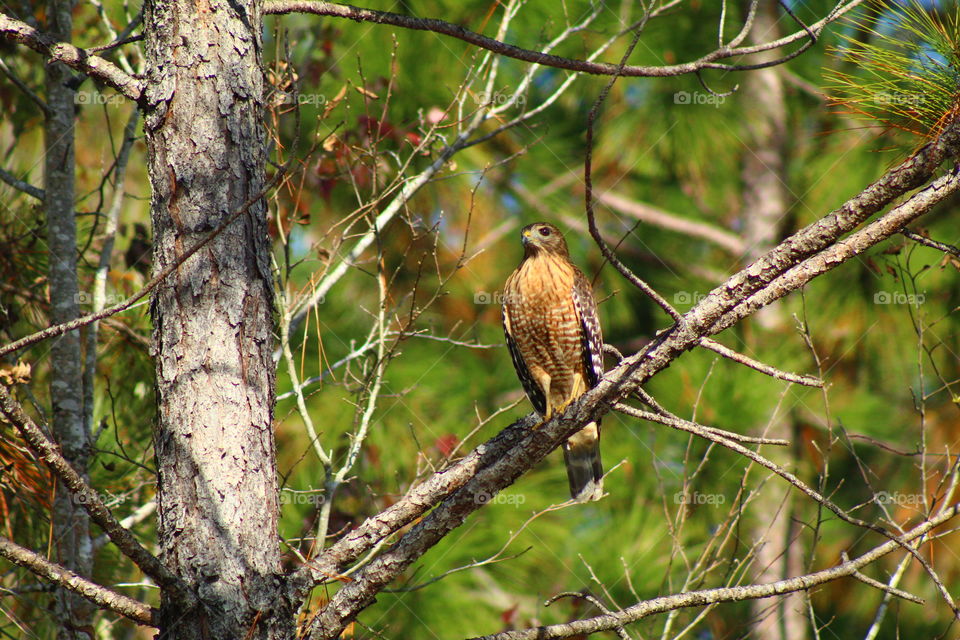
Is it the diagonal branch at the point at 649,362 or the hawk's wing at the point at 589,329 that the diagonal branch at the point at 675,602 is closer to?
the diagonal branch at the point at 649,362

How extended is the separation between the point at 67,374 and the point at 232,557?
1648 millimetres

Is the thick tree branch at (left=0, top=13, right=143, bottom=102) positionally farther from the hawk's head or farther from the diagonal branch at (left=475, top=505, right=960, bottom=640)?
the hawk's head

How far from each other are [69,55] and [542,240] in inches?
95.8

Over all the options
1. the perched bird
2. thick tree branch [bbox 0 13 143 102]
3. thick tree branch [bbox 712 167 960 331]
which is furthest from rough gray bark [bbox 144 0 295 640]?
the perched bird

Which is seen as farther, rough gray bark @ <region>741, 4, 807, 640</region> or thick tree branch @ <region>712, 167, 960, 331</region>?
rough gray bark @ <region>741, 4, 807, 640</region>

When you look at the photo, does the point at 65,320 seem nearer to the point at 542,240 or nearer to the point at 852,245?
the point at 542,240

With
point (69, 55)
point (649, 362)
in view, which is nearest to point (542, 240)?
point (649, 362)

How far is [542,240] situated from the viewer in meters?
4.29

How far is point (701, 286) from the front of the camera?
6.79 meters

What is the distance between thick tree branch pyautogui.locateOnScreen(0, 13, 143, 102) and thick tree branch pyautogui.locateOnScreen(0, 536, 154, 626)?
4.07 ft

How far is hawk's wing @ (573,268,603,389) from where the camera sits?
4.06 meters

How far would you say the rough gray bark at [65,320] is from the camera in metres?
3.19

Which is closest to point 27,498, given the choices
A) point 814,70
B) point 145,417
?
point 145,417

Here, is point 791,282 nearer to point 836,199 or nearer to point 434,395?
point 434,395
